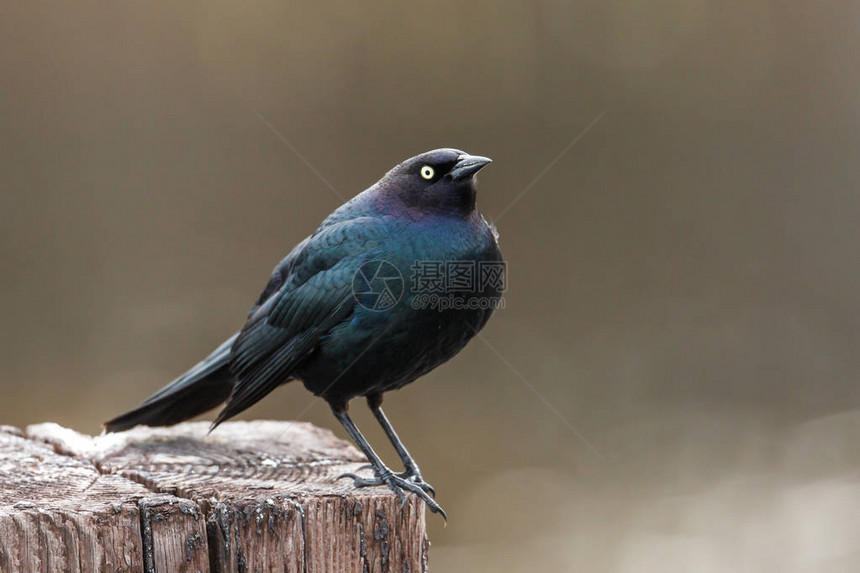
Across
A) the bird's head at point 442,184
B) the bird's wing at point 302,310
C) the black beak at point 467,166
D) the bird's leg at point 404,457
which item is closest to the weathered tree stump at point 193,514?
the bird's leg at point 404,457

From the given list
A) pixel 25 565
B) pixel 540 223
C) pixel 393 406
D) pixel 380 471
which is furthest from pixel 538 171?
pixel 25 565

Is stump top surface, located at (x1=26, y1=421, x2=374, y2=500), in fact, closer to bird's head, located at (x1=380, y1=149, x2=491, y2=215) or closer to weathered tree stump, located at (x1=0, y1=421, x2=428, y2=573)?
weathered tree stump, located at (x1=0, y1=421, x2=428, y2=573)

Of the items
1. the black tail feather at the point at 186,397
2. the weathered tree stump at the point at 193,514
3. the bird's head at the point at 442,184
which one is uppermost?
the bird's head at the point at 442,184

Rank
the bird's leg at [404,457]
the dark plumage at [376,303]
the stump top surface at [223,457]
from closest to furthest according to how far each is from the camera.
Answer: the stump top surface at [223,457] → the dark plumage at [376,303] → the bird's leg at [404,457]

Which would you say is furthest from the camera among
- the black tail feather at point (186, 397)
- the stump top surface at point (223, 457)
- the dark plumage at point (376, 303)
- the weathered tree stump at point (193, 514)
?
the black tail feather at point (186, 397)

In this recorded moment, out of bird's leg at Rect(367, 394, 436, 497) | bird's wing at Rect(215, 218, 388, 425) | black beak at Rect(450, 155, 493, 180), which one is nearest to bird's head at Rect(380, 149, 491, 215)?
black beak at Rect(450, 155, 493, 180)

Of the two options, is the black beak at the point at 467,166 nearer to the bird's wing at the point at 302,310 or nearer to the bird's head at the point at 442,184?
the bird's head at the point at 442,184

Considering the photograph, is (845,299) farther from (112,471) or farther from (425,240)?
(112,471)
